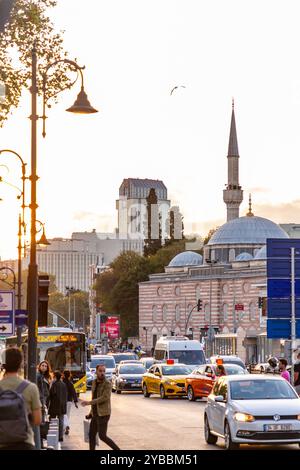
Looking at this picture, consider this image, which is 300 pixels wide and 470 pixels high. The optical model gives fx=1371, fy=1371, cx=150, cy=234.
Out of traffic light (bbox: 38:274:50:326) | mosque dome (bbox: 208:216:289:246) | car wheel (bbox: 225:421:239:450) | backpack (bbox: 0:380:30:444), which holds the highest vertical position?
mosque dome (bbox: 208:216:289:246)

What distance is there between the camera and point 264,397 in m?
24.5

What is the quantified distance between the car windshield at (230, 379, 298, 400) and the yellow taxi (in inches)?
983

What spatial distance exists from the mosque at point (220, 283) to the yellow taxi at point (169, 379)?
8031 centimetres

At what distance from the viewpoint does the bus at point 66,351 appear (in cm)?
4931

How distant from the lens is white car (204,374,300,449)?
23422 mm

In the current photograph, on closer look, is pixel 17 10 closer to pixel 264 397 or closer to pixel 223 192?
pixel 264 397

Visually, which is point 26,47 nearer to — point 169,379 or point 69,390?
point 69,390

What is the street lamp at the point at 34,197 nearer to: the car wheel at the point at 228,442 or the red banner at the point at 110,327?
the car wheel at the point at 228,442

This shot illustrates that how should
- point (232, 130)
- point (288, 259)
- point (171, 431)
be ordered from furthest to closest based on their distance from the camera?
point (232, 130) → point (288, 259) → point (171, 431)

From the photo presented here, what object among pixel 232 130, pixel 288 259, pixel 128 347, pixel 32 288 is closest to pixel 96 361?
pixel 288 259

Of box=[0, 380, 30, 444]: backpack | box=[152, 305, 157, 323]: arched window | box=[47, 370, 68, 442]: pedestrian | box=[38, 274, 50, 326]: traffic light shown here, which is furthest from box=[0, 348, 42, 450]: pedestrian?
box=[152, 305, 157, 323]: arched window

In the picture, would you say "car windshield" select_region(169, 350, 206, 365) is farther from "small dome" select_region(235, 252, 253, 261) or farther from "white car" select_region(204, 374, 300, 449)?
"small dome" select_region(235, 252, 253, 261)

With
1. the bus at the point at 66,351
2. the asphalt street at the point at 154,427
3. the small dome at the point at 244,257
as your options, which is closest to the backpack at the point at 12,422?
the asphalt street at the point at 154,427

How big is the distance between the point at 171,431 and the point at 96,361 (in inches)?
1342
